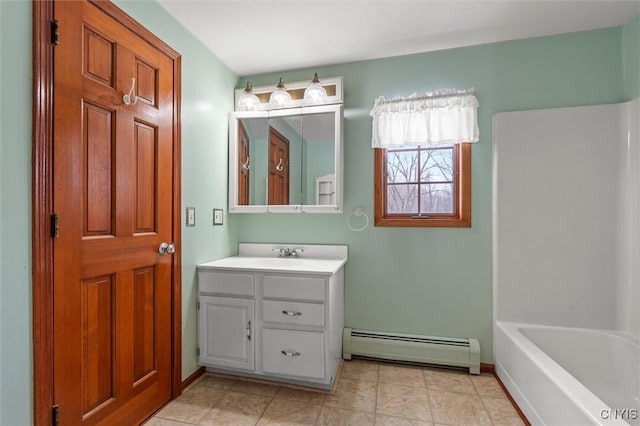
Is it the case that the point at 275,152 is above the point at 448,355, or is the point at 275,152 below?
above

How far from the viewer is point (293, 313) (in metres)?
1.83

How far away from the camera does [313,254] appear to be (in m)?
2.38

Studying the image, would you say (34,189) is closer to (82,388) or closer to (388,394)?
(82,388)

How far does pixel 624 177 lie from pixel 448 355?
5.27 feet

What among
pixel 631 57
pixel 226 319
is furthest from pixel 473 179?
pixel 226 319

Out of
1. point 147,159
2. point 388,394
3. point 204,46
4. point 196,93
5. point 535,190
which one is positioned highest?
point 204,46

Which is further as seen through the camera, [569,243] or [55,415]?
[569,243]

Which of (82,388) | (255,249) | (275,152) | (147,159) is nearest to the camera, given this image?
(82,388)

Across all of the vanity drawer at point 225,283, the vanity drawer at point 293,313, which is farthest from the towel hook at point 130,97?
the vanity drawer at point 293,313

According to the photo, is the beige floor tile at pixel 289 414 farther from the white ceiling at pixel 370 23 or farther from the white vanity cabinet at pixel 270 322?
the white ceiling at pixel 370 23

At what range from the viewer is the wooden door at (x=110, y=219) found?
1188mm

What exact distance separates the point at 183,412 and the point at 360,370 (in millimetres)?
1154

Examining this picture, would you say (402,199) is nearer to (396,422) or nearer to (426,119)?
(426,119)

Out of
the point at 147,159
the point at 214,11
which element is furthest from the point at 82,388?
the point at 214,11
